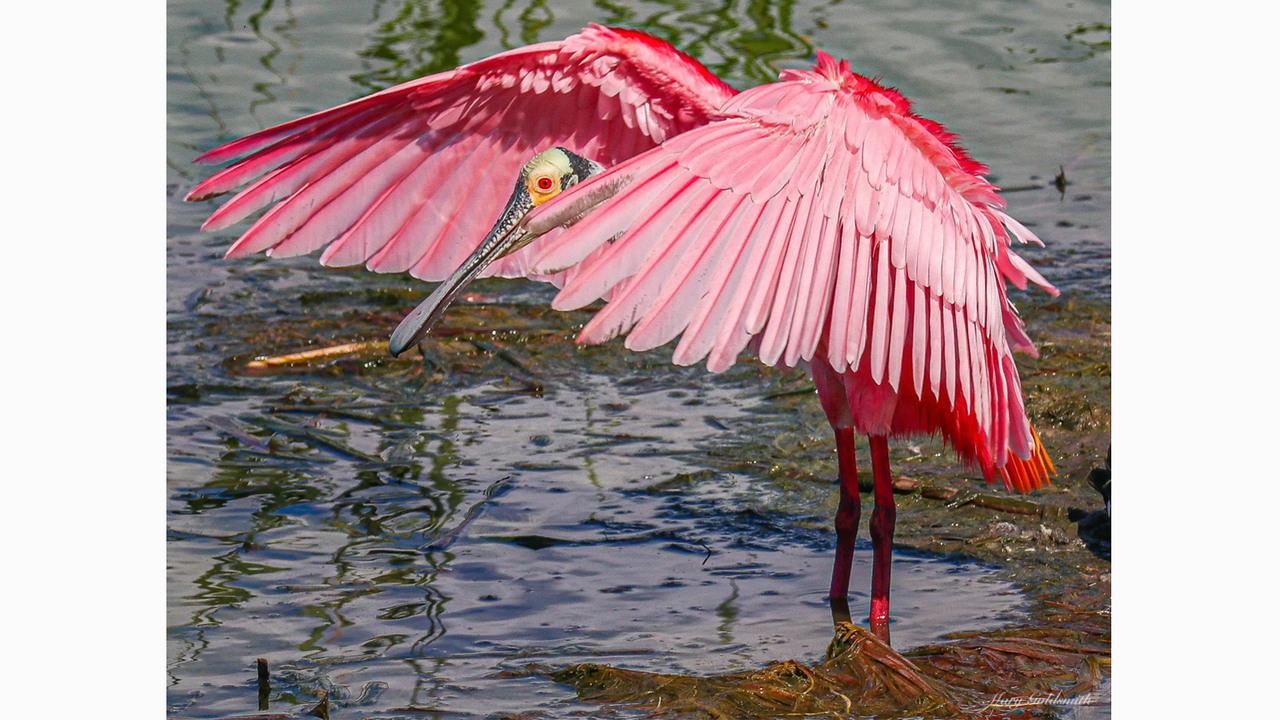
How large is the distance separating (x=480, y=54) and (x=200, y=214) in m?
1.61

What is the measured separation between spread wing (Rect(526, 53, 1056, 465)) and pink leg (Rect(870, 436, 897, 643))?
0.61m

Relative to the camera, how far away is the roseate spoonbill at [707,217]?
368 centimetres

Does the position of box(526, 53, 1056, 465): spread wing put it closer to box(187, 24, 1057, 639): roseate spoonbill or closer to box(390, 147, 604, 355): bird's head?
box(187, 24, 1057, 639): roseate spoonbill

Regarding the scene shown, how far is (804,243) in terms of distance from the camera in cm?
383

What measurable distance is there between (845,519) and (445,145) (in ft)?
5.39

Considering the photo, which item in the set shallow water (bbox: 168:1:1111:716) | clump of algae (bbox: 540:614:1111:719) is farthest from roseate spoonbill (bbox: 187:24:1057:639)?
shallow water (bbox: 168:1:1111:716)

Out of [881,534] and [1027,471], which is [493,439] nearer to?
[881,534]

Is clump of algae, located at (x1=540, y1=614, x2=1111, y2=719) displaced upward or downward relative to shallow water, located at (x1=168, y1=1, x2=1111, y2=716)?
downward

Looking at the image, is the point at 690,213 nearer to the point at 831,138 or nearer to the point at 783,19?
the point at 831,138

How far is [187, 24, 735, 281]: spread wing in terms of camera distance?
15.3 feet

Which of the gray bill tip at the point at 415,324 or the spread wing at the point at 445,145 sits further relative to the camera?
the gray bill tip at the point at 415,324

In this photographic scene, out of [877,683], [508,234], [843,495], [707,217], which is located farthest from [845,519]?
[707,217]

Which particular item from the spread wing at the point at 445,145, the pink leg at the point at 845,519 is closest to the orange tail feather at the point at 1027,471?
the pink leg at the point at 845,519

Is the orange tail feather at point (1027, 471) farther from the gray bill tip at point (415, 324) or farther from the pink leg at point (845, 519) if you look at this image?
the gray bill tip at point (415, 324)
